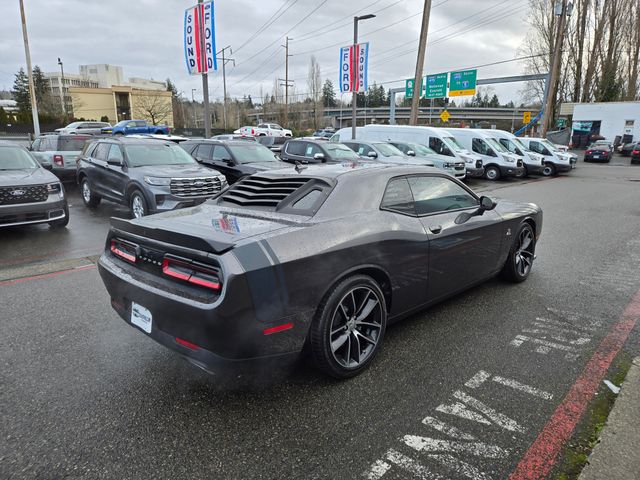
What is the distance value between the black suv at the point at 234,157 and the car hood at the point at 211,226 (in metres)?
7.41

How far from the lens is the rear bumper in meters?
6.93

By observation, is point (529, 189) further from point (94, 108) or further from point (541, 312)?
point (94, 108)

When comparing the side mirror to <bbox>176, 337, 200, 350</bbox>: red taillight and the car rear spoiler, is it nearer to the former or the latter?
the car rear spoiler

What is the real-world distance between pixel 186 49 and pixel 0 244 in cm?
1107

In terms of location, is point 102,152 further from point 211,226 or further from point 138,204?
point 211,226

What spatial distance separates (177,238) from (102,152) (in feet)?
27.6

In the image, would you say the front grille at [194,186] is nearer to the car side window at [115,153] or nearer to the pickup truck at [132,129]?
the car side window at [115,153]

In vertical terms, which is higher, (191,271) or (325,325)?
(191,271)

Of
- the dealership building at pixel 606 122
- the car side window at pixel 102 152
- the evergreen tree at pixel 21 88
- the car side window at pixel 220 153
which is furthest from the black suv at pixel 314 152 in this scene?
the evergreen tree at pixel 21 88

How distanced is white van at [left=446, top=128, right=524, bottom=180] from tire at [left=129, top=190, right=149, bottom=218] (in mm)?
15105

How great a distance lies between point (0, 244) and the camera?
23.3 feet

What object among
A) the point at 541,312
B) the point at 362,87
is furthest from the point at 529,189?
the point at 541,312

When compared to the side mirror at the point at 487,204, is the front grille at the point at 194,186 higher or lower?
lower

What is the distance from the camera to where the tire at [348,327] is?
289 cm
